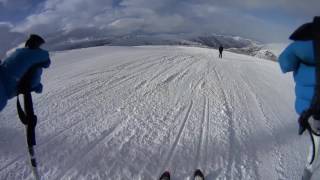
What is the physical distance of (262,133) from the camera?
668 cm

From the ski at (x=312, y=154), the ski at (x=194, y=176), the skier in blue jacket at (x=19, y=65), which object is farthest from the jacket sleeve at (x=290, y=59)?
the skier in blue jacket at (x=19, y=65)

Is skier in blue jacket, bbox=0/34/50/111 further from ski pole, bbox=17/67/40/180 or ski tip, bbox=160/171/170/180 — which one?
ski tip, bbox=160/171/170/180

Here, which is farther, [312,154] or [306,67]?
[312,154]

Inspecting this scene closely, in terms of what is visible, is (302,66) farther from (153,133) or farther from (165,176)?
(153,133)

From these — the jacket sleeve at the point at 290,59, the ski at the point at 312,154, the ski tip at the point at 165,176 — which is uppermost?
the jacket sleeve at the point at 290,59

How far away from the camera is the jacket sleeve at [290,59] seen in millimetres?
2981

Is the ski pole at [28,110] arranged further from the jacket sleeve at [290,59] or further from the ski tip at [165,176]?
the jacket sleeve at [290,59]

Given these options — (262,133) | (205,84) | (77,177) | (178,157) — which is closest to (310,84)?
(178,157)

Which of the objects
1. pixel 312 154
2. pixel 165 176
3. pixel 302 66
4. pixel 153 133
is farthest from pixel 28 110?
pixel 312 154

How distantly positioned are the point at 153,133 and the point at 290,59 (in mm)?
3687

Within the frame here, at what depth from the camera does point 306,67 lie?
3008mm

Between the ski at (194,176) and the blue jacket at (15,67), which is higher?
the blue jacket at (15,67)

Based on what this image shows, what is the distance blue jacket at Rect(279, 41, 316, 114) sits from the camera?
291 centimetres

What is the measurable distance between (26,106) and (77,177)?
4.95ft
